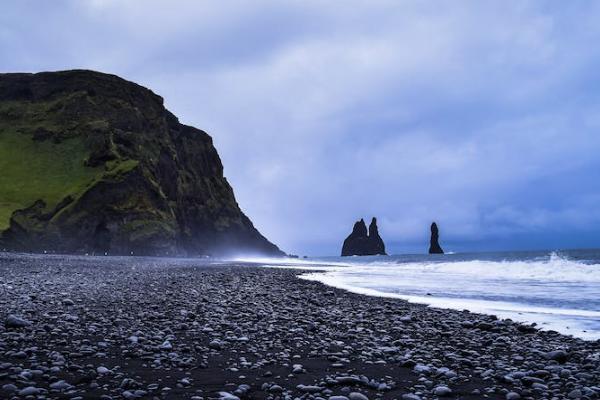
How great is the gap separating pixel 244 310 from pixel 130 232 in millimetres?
85568

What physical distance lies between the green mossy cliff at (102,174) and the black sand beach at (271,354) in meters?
78.4

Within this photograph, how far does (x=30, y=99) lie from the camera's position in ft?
411

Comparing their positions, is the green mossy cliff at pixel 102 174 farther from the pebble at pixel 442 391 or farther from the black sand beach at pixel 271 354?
the pebble at pixel 442 391

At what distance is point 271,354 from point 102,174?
3885 inches

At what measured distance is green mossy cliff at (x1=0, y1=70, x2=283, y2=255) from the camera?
89.6m

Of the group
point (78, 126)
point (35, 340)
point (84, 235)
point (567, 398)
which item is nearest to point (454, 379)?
point (567, 398)

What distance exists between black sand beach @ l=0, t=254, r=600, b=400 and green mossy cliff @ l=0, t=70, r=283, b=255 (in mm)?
78447

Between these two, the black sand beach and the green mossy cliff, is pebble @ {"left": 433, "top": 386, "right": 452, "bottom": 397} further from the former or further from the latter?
the green mossy cliff

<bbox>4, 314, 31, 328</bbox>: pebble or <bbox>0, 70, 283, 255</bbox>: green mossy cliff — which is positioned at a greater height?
<bbox>0, 70, 283, 255</bbox>: green mossy cliff

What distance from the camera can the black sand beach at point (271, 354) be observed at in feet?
22.2

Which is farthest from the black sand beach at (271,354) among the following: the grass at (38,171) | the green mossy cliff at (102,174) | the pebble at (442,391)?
the grass at (38,171)

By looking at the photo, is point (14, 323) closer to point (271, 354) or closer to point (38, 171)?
point (271, 354)

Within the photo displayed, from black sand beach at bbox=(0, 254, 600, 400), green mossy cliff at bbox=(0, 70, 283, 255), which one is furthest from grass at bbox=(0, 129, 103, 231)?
black sand beach at bbox=(0, 254, 600, 400)

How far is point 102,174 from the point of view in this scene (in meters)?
98.2
